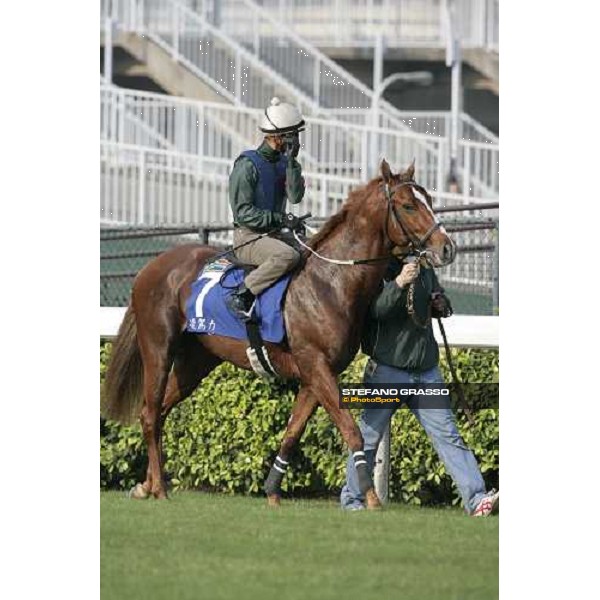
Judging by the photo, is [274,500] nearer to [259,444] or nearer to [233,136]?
[259,444]

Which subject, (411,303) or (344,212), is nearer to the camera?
(411,303)

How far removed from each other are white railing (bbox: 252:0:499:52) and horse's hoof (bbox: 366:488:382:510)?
7.23 feet

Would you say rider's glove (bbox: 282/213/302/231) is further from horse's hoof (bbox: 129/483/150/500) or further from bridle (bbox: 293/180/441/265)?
horse's hoof (bbox: 129/483/150/500)

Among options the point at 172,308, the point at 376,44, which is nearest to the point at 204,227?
the point at 172,308

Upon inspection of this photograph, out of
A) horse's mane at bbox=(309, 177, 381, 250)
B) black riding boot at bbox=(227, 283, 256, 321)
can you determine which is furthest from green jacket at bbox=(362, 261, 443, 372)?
black riding boot at bbox=(227, 283, 256, 321)

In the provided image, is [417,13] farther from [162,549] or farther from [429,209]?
[162,549]

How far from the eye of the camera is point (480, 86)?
476 inches

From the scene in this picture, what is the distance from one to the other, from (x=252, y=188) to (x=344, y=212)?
46cm

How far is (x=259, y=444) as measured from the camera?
509 inches

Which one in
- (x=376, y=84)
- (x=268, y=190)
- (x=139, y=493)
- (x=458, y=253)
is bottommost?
(x=139, y=493)

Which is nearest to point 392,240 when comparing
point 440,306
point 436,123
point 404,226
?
point 404,226

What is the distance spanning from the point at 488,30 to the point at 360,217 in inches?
43.1

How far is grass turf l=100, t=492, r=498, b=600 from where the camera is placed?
1108cm

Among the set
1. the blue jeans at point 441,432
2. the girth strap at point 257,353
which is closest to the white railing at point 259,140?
the girth strap at point 257,353
